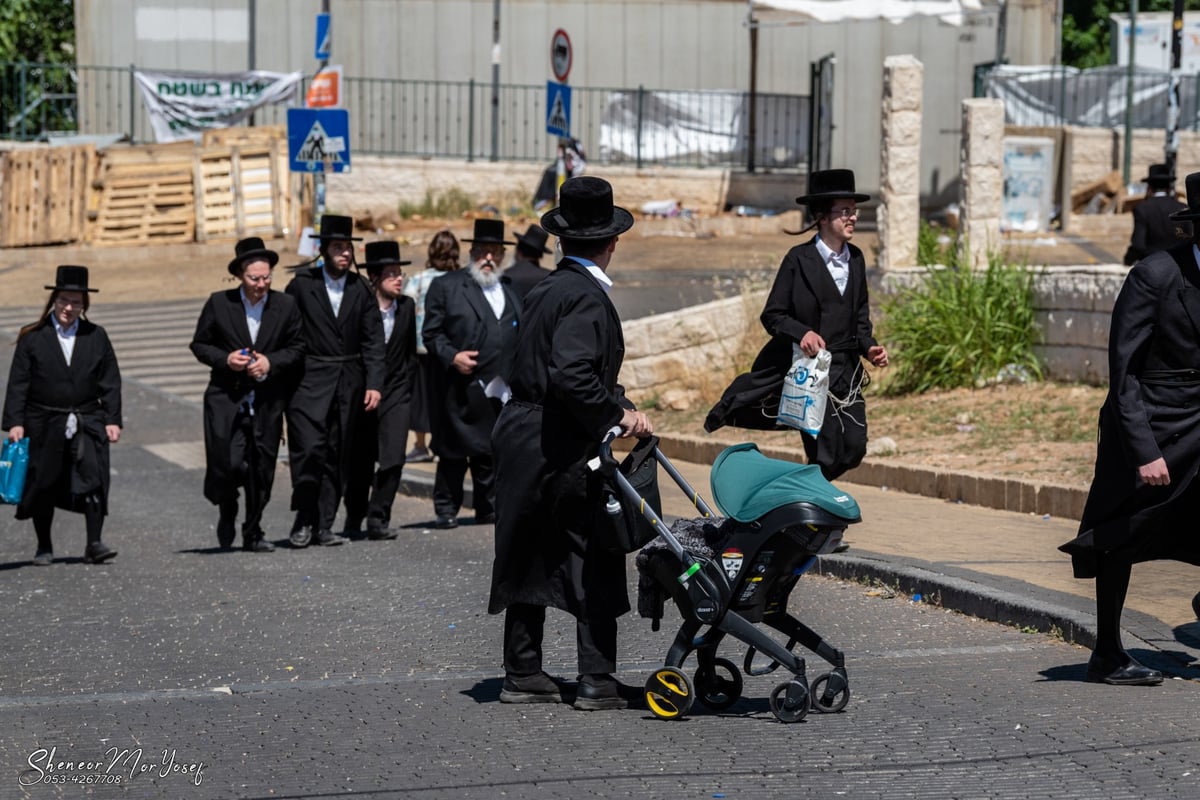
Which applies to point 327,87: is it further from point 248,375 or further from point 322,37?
point 248,375

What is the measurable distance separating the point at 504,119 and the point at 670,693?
25.2 meters

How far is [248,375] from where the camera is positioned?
34.7 ft

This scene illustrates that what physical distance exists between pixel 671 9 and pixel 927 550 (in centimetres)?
2285

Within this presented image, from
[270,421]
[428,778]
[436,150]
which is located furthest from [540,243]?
[436,150]

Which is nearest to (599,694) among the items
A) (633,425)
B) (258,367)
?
(633,425)

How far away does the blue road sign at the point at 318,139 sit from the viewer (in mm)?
17281

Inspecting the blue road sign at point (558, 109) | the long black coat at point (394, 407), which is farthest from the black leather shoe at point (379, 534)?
the blue road sign at point (558, 109)

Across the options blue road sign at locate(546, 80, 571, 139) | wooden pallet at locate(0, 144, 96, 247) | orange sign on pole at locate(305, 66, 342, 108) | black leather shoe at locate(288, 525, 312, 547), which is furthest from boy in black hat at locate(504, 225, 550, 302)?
wooden pallet at locate(0, 144, 96, 247)

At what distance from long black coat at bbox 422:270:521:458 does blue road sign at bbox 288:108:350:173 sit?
613 centimetres

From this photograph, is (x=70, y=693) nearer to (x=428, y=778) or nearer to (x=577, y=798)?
(x=428, y=778)

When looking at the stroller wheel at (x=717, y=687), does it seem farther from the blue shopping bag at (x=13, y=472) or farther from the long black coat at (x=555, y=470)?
the blue shopping bag at (x=13, y=472)

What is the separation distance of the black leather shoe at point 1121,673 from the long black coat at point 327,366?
17.9 ft

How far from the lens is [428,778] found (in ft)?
18.1

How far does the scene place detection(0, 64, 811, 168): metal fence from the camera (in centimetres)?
2955
